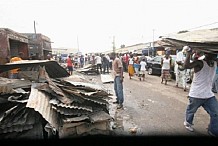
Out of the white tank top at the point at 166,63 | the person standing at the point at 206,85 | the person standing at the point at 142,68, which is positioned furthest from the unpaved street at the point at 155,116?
the person standing at the point at 142,68

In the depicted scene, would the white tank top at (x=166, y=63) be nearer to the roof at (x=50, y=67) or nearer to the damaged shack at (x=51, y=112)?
the roof at (x=50, y=67)

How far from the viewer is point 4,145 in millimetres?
3117

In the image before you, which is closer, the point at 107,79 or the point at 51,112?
the point at 51,112

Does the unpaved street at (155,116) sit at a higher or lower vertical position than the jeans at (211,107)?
lower

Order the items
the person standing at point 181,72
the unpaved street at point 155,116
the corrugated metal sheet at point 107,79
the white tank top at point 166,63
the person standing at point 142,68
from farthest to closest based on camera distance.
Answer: the corrugated metal sheet at point 107,79, the person standing at point 142,68, the white tank top at point 166,63, the person standing at point 181,72, the unpaved street at point 155,116

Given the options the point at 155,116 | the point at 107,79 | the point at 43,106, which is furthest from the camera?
the point at 107,79

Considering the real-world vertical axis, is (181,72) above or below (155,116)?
above

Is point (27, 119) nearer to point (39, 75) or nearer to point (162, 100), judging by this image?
point (39, 75)

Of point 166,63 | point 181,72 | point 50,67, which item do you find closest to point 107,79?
point 166,63

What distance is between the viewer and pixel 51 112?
363 centimetres

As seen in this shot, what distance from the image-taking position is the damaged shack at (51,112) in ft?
11.4

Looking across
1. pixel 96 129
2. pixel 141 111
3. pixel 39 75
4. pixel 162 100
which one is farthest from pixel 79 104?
pixel 162 100

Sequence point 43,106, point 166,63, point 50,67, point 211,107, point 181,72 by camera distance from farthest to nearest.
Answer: point 166,63 → point 181,72 → point 50,67 → point 211,107 → point 43,106

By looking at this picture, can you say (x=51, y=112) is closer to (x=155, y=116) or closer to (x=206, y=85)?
(x=155, y=116)
